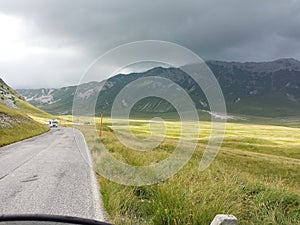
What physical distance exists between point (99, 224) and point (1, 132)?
102ft

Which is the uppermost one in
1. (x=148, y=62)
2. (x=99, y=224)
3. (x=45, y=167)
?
(x=148, y=62)

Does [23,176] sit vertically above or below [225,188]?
below

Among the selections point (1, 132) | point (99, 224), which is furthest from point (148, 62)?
point (1, 132)

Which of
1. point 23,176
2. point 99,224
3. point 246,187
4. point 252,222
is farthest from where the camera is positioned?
point 23,176

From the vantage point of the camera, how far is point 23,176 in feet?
35.8

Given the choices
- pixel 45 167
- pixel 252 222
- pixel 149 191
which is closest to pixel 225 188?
pixel 252 222

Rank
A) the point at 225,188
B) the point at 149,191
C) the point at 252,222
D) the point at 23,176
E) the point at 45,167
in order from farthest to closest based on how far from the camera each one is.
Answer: the point at 45,167 → the point at 23,176 → the point at 149,191 → the point at 225,188 → the point at 252,222

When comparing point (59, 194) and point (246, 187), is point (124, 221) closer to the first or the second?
point (59, 194)

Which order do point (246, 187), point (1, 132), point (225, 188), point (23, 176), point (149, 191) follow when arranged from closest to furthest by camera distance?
point (225, 188) < point (149, 191) < point (246, 187) < point (23, 176) < point (1, 132)

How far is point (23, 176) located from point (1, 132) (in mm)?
20806

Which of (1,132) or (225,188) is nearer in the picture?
(225,188)

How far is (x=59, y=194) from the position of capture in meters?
8.16

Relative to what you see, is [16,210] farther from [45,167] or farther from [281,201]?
[45,167]

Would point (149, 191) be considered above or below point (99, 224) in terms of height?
below
